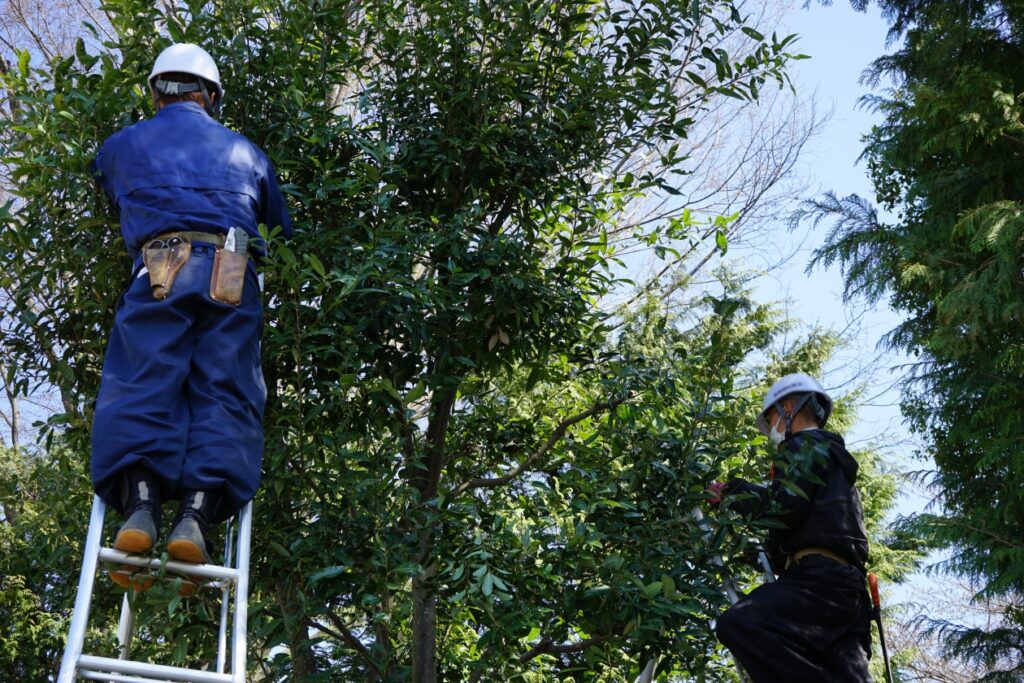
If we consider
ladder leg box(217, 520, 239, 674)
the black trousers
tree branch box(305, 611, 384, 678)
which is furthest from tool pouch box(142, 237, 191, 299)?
the black trousers

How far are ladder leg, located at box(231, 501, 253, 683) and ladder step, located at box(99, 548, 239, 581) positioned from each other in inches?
1.2

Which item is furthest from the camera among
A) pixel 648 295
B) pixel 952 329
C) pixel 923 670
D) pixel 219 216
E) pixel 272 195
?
pixel 923 670

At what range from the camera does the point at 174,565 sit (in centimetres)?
310

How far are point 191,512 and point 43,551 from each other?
2.44m

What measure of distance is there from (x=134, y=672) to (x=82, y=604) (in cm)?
24

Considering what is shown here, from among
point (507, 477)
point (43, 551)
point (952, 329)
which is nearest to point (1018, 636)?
point (952, 329)

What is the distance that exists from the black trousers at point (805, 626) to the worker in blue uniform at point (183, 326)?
1.84 metres

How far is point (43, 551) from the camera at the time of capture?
5.13 meters

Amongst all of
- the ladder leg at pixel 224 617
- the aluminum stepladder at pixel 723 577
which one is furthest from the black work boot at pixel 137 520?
the aluminum stepladder at pixel 723 577

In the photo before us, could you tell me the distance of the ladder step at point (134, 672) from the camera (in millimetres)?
2803

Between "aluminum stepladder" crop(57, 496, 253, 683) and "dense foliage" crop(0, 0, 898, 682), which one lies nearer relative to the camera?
"aluminum stepladder" crop(57, 496, 253, 683)

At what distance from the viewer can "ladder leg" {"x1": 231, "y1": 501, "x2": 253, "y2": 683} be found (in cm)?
295

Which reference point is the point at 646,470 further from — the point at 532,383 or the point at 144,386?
the point at 144,386

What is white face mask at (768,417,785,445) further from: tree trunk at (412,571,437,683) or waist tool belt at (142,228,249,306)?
waist tool belt at (142,228,249,306)
